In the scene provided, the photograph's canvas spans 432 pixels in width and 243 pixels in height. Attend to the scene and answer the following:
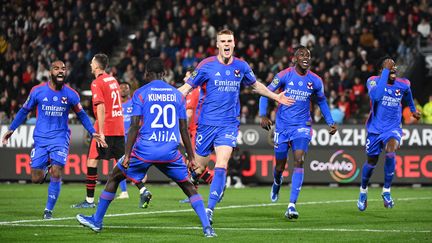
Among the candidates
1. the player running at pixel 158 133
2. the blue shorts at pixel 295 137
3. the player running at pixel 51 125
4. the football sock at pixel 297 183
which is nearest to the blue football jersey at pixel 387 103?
the blue shorts at pixel 295 137

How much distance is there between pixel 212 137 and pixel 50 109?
276 cm

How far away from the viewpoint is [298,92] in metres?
16.0

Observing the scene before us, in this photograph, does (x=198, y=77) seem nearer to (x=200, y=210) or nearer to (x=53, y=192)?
(x=200, y=210)

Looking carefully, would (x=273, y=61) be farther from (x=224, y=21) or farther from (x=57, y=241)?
(x=57, y=241)

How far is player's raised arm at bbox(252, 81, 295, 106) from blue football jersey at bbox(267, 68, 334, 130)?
1.67 m

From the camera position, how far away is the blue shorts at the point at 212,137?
1430cm

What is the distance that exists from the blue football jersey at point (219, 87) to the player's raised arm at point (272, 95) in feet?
0.96

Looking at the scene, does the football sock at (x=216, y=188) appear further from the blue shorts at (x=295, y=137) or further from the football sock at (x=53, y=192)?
the football sock at (x=53, y=192)

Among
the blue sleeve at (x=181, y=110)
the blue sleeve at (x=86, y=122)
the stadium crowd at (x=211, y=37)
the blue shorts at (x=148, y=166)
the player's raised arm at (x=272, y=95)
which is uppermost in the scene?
the stadium crowd at (x=211, y=37)

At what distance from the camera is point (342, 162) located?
25781 mm

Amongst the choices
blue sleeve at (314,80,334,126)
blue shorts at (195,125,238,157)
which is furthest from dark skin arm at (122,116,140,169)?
blue sleeve at (314,80,334,126)

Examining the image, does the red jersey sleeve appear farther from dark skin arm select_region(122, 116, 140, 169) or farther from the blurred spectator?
the blurred spectator

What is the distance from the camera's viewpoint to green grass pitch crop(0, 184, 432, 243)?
40.4ft

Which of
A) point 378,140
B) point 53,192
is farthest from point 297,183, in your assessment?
point 53,192
